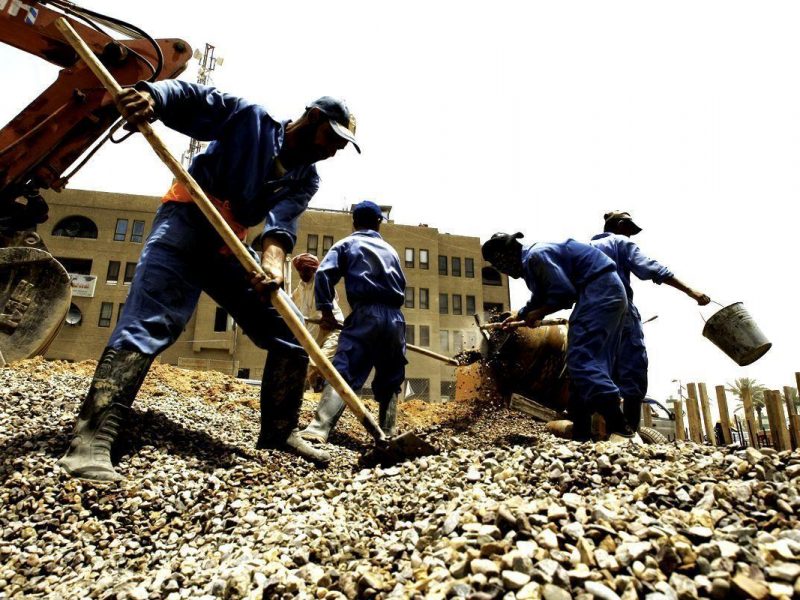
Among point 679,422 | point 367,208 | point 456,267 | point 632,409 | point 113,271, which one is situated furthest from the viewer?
point 456,267

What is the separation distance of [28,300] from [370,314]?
162 inches

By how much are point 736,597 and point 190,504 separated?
2.16m

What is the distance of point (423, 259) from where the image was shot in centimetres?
3722

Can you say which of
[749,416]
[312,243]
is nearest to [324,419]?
[749,416]

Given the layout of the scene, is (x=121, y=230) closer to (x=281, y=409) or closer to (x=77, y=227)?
(x=77, y=227)

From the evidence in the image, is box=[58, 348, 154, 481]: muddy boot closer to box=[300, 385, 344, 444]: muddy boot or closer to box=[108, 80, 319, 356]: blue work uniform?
box=[108, 80, 319, 356]: blue work uniform

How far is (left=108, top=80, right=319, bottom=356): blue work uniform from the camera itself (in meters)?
2.88

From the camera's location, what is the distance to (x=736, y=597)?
3.84 ft

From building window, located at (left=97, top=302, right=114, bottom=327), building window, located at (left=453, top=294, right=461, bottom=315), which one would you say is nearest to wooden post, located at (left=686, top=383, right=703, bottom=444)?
building window, located at (left=453, top=294, right=461, bottom=315)

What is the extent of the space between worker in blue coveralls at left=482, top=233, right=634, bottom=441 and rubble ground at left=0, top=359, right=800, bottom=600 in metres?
1.11

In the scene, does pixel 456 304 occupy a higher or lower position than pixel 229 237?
higher

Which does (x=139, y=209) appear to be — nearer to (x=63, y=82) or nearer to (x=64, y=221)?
(x=64, y=221)

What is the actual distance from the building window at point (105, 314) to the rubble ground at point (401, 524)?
31.6m

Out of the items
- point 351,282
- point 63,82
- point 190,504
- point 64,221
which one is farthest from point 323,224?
point 190,504
